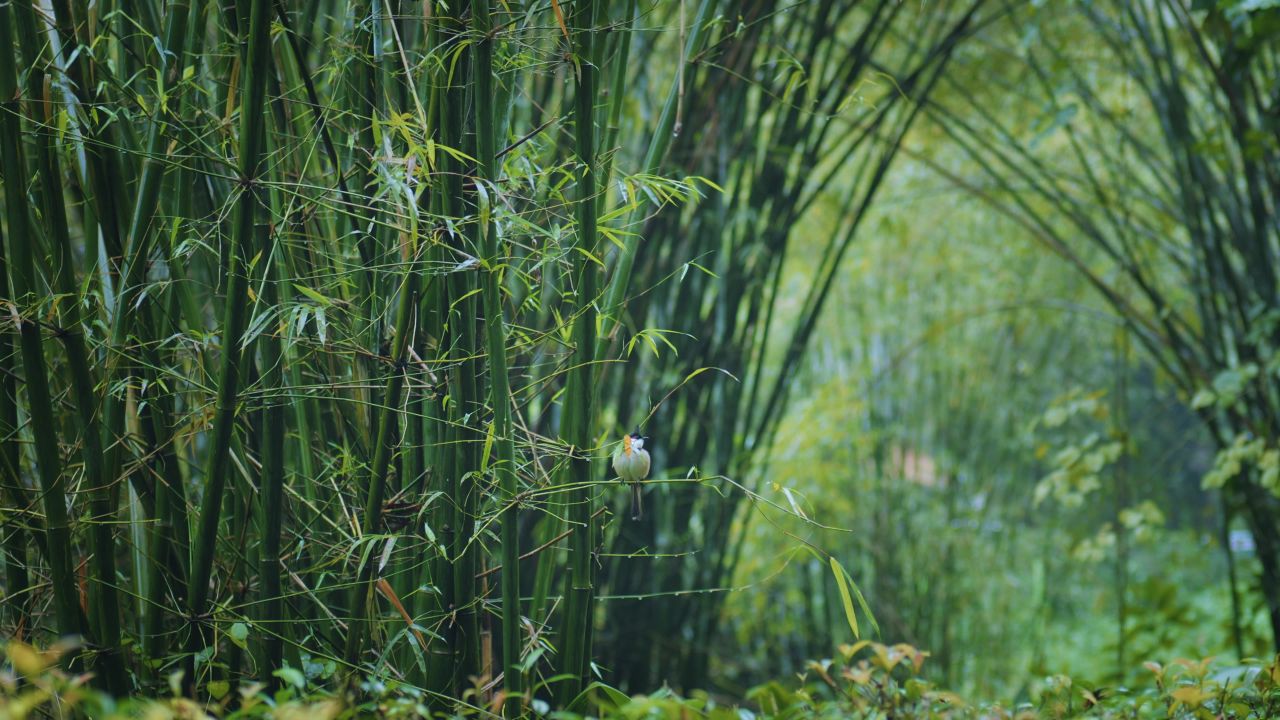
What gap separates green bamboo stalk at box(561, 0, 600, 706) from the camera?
798mm

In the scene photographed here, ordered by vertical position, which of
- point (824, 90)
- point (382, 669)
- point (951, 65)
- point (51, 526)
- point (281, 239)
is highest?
point (951, 65)

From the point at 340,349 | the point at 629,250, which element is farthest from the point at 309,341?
the point at 629,250

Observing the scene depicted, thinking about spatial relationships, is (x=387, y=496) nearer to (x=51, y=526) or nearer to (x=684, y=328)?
(x=51, y=526)

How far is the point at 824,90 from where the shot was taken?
159 centimetres

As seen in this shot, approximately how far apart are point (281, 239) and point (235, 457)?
0.24 meters

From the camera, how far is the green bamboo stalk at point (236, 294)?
735 millimetres

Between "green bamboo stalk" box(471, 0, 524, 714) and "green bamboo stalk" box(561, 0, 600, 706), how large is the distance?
59 millimetres

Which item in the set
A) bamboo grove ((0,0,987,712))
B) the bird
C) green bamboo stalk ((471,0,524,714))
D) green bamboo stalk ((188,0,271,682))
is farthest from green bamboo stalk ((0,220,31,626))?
the bird

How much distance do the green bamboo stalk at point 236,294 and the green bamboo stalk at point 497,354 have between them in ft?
0.58

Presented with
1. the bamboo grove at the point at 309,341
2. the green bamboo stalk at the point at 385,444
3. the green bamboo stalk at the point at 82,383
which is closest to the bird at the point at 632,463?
the bamboo grove at the point at 309,341

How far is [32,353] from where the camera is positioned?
2.61 feet

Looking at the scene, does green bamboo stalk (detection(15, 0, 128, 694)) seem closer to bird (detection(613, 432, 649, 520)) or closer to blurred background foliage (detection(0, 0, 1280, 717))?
blurred background foliage (detection(0, 0, 1280, 717))

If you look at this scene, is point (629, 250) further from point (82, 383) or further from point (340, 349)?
point (82, 383)

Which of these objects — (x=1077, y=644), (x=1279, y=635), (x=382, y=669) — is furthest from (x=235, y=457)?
(x=1077, y=644)
